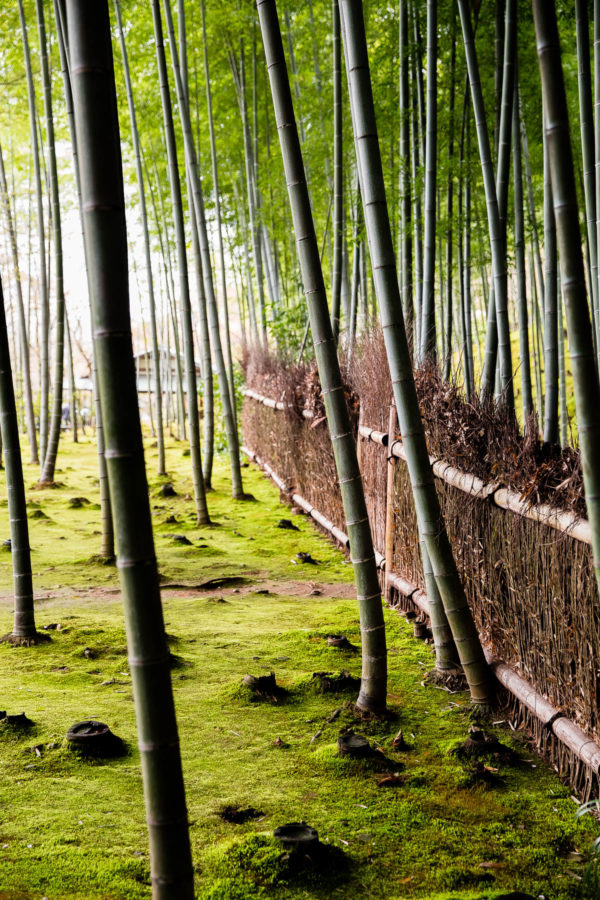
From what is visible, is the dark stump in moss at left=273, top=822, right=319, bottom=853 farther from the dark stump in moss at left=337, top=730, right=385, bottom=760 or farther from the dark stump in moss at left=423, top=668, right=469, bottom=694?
the dark stump in moss at left=423, top=668, right=469, bottom=694

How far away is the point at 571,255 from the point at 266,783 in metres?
1.31

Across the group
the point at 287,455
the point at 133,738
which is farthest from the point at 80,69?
the point at 287,455

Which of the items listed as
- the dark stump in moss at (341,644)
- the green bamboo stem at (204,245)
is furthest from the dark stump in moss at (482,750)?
the green bamboo stem at (204,245)

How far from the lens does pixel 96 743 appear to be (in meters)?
1.83

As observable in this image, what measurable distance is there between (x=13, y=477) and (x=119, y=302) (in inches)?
72.9

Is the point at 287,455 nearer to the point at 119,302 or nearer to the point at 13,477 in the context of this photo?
the point at 13,477

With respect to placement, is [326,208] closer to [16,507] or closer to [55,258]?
[55,258]

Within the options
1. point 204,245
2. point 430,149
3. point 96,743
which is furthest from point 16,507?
point 204,245

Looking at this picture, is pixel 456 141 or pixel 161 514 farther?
pixel 456 141

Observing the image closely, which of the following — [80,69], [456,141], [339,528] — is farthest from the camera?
[456,141]

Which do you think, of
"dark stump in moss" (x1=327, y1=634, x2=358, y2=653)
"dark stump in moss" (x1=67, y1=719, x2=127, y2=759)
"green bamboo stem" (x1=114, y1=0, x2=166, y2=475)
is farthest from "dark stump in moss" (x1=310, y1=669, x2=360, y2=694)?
"green bamboo stem" (x1=114, y1=0, x2=166, y2=475)

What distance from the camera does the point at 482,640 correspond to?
7.86 feet

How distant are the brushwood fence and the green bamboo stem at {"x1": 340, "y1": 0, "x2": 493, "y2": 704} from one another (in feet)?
0.51

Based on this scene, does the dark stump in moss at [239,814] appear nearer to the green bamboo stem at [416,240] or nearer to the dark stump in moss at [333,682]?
the dark stump in moss at [333,682]
